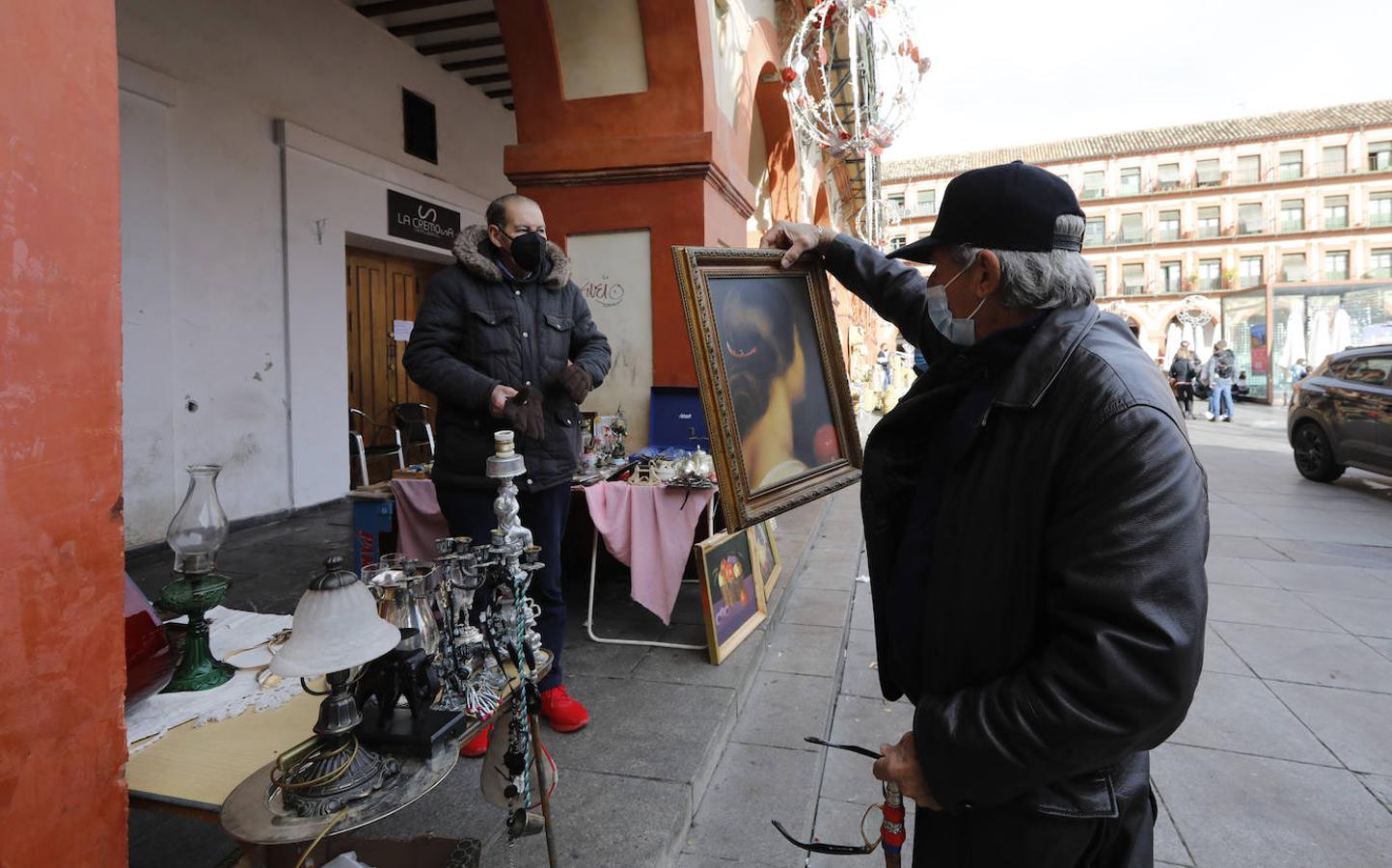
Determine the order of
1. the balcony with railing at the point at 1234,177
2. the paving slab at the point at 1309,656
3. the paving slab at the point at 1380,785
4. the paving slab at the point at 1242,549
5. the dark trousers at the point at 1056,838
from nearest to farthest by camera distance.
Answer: the dark trousers at the point at 1056,838
the paving slab at the point at 1380,785
the paving slab at the point at 1309,656
the paving slab at the point at 1242,549
the balcony with railing at the point at 1234,177

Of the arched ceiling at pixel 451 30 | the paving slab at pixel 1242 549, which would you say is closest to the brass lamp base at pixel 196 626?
the arched ceiling at pixel 451 30

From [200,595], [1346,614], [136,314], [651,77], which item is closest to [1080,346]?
[200,595]

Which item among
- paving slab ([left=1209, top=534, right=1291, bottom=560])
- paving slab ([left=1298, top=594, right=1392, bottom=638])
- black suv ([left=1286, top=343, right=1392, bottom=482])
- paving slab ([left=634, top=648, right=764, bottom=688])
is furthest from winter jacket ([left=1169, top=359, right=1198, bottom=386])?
paving slab ([left=634, top=648, right=764, bottom=688])

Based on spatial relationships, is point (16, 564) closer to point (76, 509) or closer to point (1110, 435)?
point (76, 509)

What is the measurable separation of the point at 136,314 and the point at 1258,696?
7343 mm

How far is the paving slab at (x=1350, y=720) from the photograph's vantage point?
2.99 metres

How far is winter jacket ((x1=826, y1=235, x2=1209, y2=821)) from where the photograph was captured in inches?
39.9

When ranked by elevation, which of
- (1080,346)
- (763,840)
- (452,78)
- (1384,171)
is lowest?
(763,840)

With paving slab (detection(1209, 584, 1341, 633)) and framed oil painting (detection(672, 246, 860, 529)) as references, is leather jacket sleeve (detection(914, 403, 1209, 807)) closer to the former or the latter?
framed oil painting (detection(672, 246, 860, 529))

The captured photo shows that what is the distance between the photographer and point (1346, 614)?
4.69 m

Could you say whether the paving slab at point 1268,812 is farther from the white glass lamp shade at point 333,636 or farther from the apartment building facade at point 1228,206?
the apartment building facade at point 1228,206

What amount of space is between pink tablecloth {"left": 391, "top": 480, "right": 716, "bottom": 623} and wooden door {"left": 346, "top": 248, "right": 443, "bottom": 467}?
181 inches

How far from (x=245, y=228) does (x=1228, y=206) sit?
5806cm

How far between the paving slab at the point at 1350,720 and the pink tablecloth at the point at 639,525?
290 centimetres
